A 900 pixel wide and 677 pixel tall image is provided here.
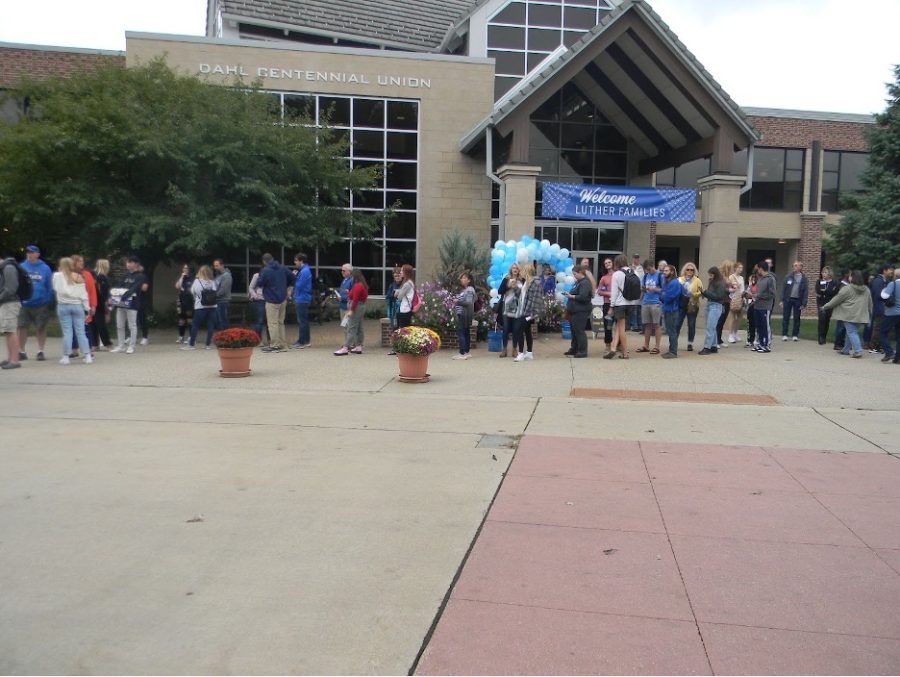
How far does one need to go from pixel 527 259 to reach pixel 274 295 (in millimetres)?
5443

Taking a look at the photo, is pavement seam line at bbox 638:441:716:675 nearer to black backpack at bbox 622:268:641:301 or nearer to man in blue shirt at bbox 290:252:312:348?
black backpack at bbox 622:268:641:301


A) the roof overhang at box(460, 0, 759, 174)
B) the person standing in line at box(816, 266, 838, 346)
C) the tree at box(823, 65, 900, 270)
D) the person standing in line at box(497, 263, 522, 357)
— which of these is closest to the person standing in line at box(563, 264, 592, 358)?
the person standing in line at box(497, 263, 522, 357)

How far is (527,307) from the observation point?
12719mm

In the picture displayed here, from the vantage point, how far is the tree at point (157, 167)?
1527cm

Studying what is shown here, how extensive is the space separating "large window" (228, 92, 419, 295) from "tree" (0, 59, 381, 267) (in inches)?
181

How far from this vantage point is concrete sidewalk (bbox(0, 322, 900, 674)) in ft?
11.3

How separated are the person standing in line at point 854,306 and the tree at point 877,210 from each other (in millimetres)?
7235

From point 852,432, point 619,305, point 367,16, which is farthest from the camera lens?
point 367,16

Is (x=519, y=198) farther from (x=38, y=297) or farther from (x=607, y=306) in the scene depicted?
(x=38, y=297)

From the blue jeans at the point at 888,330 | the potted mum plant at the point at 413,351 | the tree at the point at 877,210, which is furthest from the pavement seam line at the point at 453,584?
the tree at the point at 877,210

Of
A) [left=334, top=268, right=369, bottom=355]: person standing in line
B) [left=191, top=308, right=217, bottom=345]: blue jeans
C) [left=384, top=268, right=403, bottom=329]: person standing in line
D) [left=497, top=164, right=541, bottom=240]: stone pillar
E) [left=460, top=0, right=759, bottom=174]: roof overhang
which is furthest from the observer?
[left=497, top=164, right=541, bottom=240]: stone pillar

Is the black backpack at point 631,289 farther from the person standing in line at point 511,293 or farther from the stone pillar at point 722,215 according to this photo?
the stone pillar at point 722,215

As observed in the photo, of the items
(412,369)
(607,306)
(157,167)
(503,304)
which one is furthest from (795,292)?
(157,167)

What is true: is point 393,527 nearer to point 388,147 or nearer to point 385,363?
point 385,363
